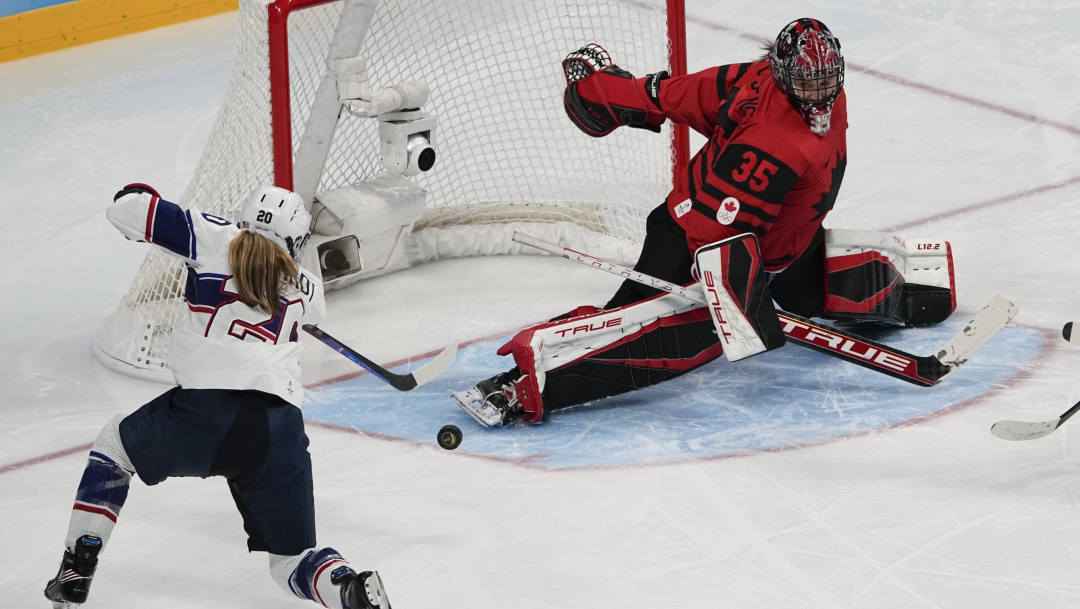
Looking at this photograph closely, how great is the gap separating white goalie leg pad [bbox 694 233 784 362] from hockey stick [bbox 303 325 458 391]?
572mm

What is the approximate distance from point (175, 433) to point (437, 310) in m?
1.53

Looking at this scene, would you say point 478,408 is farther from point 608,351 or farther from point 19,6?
point 19,6

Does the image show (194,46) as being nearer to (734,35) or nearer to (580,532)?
(734,35)

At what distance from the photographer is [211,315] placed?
94.5 inches

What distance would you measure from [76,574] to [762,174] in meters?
1.59

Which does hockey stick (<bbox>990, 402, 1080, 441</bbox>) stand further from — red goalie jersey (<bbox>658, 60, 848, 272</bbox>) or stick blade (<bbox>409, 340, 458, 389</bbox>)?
stick blade (<bbox>409, 340, 458, 389</bbox>)

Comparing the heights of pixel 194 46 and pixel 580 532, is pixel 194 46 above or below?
above

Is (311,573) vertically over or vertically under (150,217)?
under

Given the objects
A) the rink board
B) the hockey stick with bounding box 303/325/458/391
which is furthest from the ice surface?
the hockey stick with bounding box 303/325/458/391

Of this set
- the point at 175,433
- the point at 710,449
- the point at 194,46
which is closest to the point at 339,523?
the point at 175,433

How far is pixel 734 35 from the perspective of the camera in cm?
607

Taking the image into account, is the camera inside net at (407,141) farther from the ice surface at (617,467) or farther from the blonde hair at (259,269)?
the blonde hair at (259,269)

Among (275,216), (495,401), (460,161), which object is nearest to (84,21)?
(460,161)

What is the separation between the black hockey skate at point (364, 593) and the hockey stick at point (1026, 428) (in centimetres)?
128
